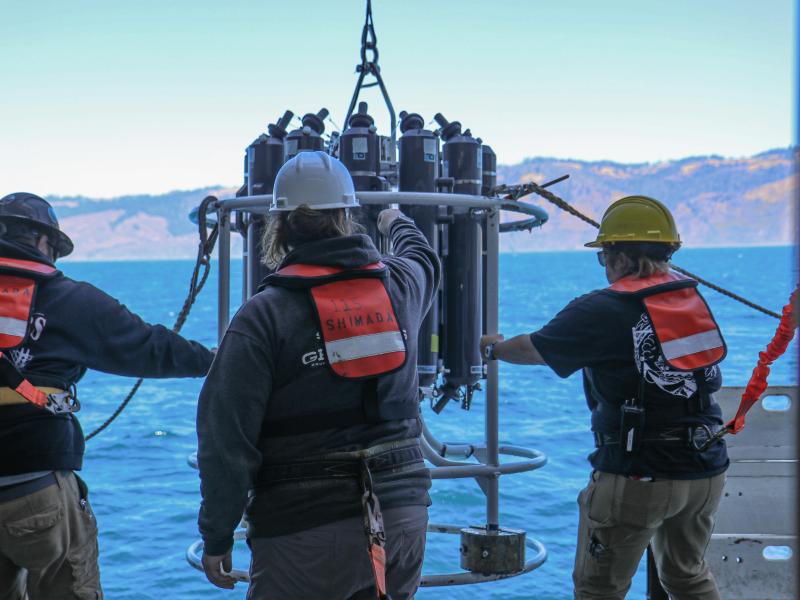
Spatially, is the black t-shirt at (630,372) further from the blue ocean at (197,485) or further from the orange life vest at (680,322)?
the blue ocean at (197,485)

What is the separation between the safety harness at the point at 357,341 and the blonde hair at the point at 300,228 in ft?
0.48

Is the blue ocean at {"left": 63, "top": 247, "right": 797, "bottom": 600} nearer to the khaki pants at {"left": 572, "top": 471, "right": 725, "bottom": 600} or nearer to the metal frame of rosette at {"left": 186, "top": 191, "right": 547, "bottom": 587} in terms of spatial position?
the khaki pants at {"left": 572, "top": 471, "right": 725, "bottom": 600}

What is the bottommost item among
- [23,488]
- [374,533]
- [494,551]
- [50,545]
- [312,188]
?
[494,551]

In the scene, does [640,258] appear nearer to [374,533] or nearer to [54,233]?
[374,533]

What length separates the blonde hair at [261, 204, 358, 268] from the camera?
9.14ft

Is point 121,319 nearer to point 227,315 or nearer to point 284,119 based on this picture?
point 227,315

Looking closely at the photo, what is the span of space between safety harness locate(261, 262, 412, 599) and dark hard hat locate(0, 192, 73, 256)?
1.26m

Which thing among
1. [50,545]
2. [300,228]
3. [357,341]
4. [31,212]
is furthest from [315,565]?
[31,212]

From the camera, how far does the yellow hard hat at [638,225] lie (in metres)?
3.54

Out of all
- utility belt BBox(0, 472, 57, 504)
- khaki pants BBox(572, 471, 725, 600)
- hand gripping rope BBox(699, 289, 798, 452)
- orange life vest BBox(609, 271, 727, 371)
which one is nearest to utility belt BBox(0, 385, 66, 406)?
utility belt BBox(0, 472, 57, 504)

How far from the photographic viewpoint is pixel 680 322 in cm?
334

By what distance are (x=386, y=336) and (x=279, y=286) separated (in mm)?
322

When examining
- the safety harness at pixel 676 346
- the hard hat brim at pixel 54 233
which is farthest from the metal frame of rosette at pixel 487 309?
the safety harness at pixel 676 346

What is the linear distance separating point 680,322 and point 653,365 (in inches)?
7.0
